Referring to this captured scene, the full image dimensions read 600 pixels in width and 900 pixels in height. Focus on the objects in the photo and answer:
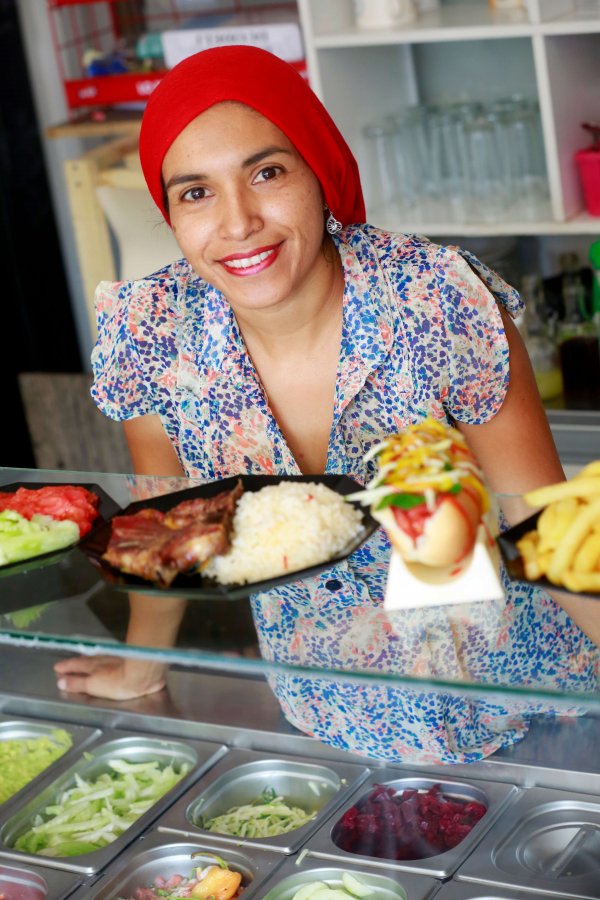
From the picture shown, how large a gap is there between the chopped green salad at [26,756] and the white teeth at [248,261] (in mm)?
877

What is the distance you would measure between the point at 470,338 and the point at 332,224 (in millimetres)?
277

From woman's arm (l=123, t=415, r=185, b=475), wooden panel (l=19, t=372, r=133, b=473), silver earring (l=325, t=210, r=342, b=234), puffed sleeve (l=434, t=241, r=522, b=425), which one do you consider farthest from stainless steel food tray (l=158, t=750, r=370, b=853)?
wooden panel (l=19, t=372, r=133, b=473)

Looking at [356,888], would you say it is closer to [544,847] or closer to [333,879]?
[333,879]

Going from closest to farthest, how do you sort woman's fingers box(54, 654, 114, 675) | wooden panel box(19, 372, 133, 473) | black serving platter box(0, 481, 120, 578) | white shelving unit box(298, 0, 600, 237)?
black serving platter box(0, 481, 120, 578) → woman's fingers box(54, 654, 114, 675) → white shelving unit box(298, 0, 600, 237) → wooden panel box(19, 372, 133, 473)

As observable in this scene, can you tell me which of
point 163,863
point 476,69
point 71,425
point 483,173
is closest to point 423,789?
point 163,863

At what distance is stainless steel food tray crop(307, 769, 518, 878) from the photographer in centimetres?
168

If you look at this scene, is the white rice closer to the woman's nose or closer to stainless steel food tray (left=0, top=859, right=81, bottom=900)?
the woman's nose

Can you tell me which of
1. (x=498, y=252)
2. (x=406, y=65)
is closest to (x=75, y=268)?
(x=406, y=65)

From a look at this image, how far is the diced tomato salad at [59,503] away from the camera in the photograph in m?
1.63

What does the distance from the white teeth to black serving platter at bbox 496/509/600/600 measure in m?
0.59

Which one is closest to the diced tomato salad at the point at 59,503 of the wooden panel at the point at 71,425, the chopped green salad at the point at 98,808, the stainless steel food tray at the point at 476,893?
the chopped green salad at the point at 98,808

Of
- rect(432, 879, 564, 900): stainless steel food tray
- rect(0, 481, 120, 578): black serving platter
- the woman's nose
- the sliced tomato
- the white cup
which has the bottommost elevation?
rect(432, 879, 564, 900): stainless steel food tray

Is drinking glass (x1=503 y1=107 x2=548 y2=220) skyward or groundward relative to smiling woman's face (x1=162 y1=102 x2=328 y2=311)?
groundward

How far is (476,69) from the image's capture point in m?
3.68
